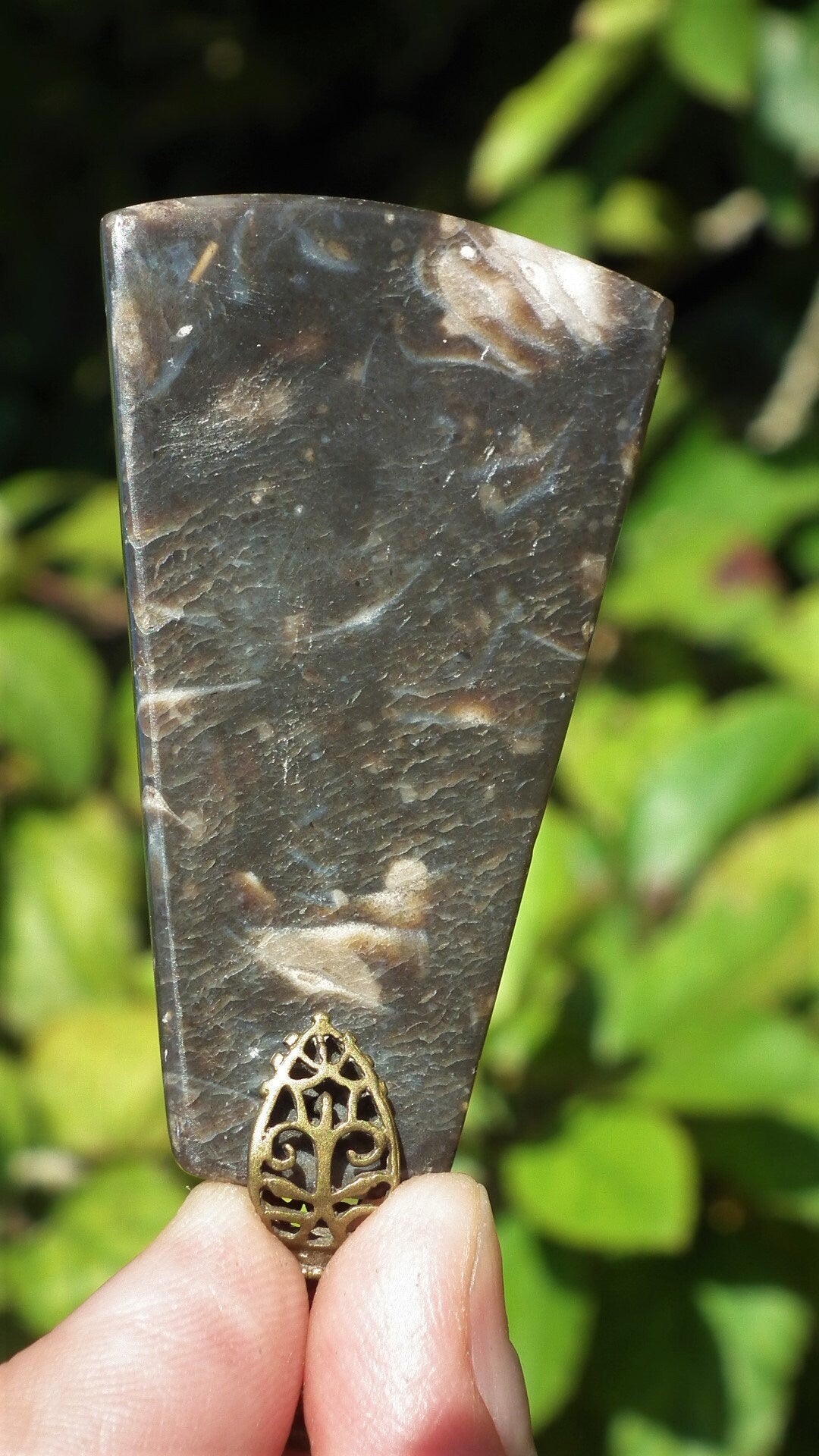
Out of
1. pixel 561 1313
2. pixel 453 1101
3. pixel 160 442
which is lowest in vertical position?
pixel 561 1313

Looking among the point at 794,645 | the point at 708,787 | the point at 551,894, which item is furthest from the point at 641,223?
the point at 551,894

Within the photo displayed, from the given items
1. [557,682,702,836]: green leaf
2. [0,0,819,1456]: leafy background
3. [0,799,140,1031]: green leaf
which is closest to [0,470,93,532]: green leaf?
[0,0,819,1456]: leafy background

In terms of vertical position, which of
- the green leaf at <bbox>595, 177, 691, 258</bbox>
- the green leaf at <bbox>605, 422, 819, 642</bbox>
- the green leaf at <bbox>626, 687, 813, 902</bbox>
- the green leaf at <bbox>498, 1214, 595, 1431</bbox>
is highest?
the green leaf at <bbox>595, 177, 691, 258</bbox>

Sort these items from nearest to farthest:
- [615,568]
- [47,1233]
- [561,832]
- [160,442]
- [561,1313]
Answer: [160,442] → [561,1313] → [47,1233] → [561,832] → [615,568]

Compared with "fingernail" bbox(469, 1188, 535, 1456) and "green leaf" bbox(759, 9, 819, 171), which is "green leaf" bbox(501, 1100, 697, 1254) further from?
"green leaf" bbox(759, 9, 819, 171)

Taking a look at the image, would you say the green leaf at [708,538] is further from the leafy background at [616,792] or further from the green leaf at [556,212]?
the green leaf at [556,212]

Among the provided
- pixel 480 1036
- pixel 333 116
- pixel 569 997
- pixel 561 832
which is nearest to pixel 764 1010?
pixel 569 997

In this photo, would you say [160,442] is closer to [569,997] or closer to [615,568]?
[569,997]

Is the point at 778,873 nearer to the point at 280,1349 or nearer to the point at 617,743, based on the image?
the point at 617,743
